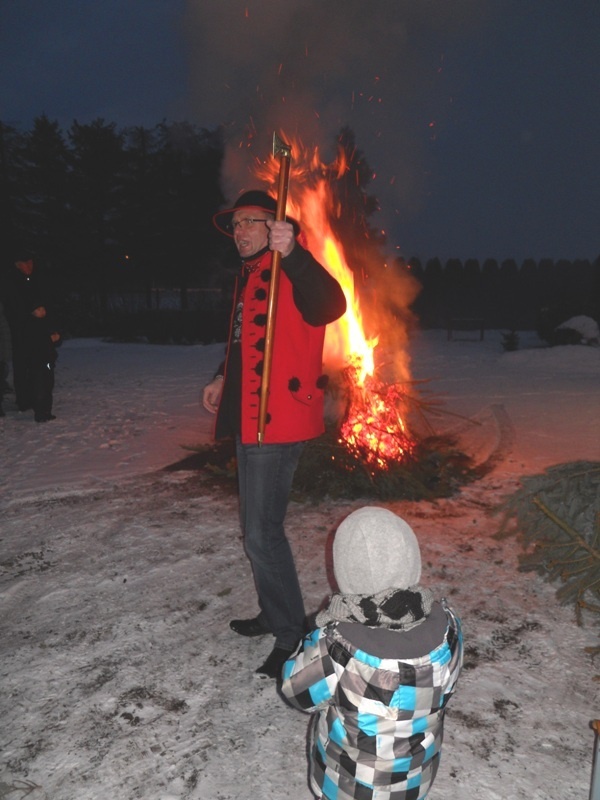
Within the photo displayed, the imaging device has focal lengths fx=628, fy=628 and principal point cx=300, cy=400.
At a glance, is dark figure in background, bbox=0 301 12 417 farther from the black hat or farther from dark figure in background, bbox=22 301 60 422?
the black hat

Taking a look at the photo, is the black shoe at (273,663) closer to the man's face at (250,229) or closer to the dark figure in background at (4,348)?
the man's face at (250,229)

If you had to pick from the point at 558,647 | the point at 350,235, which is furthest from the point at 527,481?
the point at 350,235

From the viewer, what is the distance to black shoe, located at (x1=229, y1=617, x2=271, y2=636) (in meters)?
3.37

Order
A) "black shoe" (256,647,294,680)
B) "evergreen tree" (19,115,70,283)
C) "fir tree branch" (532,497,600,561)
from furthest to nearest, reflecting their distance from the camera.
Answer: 1. "evergreen tree" (19,115,70,283)
2. "fir tree branch" (532,497,600,561)
3. "black shoe" (256,647,294,680)

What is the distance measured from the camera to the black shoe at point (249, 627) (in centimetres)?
337

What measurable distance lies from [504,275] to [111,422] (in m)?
24.8

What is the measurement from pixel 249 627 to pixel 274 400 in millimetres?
1342

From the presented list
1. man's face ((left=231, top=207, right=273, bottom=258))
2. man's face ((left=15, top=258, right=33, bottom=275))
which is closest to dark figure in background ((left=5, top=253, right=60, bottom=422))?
man's face ((left=15, top=258, right=33, bottom=275))

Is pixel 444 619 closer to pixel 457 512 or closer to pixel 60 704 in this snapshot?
pixel 60 704

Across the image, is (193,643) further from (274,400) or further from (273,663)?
(274,400)

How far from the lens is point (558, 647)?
10.7ft

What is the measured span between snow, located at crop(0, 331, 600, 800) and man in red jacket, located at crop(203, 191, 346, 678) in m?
0.50

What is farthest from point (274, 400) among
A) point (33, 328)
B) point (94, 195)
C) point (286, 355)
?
point (94, 195)

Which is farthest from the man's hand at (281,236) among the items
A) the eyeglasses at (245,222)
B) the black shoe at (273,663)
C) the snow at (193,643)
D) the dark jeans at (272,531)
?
the snow at (193,643)
